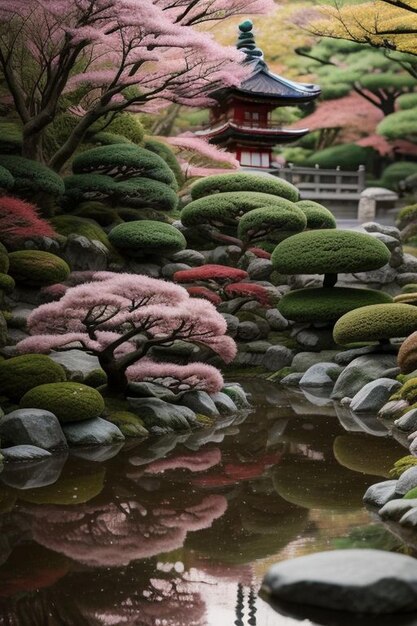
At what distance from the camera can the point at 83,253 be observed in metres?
14.9

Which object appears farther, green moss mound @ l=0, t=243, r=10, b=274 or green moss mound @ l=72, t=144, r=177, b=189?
green moss mound @ l=72, t=144, r=177, b=189

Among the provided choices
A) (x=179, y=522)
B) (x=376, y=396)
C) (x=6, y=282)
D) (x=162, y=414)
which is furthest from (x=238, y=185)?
(x=179, y=522)

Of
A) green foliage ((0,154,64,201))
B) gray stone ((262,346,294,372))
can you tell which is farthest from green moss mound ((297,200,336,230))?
green foliage ((0,154,64,201))

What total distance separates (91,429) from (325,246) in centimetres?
710

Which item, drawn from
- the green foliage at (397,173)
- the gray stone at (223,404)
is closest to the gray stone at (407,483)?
the gray stone at (223,404)

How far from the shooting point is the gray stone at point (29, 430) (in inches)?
333

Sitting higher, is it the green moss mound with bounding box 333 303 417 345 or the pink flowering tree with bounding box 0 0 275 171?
the pink flowering tree with bounding box 0 0 275 171

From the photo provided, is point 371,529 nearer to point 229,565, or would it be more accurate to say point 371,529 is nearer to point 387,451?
point 229,565

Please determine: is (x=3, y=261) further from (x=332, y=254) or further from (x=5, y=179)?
(x=332, y=254)

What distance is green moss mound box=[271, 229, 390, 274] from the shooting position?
576 inches

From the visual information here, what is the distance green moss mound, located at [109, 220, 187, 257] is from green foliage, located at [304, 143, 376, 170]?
1473cm

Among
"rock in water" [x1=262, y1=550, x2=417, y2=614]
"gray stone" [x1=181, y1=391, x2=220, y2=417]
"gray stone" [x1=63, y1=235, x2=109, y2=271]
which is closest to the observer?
"rock in water" [x1=262, y1=550, x2=417, y2=614]

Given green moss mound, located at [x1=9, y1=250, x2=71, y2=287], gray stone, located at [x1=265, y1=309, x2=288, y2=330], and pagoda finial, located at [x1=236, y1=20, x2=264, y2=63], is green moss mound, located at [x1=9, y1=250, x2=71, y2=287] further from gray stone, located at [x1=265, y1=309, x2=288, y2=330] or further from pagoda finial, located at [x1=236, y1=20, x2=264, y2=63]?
pagoda finial, located at [x1=236, y1=20, x2=264, y2=63]

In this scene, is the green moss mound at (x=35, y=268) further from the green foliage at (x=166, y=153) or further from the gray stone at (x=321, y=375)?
the green foliage at (x=166, y=153)
